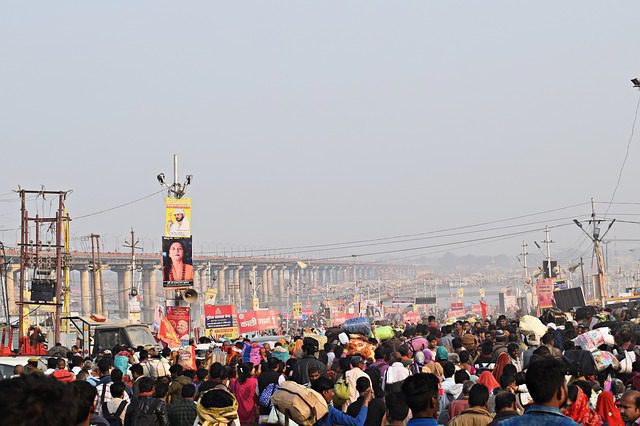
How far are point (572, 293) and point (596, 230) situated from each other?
22473 mm

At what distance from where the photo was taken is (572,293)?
45.0 m

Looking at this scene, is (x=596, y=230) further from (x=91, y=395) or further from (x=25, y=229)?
(x=91, y=395)

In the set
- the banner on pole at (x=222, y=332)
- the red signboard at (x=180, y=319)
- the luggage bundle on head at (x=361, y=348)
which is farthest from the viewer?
the banner on pole at (x=222, y=332)

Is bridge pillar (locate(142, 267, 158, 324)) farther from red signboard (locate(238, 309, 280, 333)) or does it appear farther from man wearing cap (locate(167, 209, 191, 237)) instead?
man wearing cap (locate(167, 209, 191, 237))

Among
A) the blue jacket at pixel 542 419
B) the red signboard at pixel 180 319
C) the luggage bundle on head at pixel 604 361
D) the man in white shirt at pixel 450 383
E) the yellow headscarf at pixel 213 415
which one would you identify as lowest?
the yellow headscarf at pixel 213 415

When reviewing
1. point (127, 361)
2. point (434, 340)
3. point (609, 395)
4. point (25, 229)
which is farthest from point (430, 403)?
point (25, 229)

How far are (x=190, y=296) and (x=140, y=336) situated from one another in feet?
21.3

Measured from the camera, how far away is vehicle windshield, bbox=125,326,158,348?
91.0 ft

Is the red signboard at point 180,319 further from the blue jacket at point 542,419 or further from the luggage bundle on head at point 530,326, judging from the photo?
the blue jacket at point 542,419

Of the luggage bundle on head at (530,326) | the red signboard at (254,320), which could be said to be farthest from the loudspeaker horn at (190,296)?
the red signboard at (254,320)

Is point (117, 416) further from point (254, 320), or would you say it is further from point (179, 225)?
point (254, 320)

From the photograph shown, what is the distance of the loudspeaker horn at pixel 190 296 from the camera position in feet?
114

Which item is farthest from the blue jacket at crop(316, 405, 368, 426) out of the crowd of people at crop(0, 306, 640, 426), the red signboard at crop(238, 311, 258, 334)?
the red signboard at crop(238, 311, 258, 334)

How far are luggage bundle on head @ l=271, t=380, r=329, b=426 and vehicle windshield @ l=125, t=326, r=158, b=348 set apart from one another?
17428 millimetres
